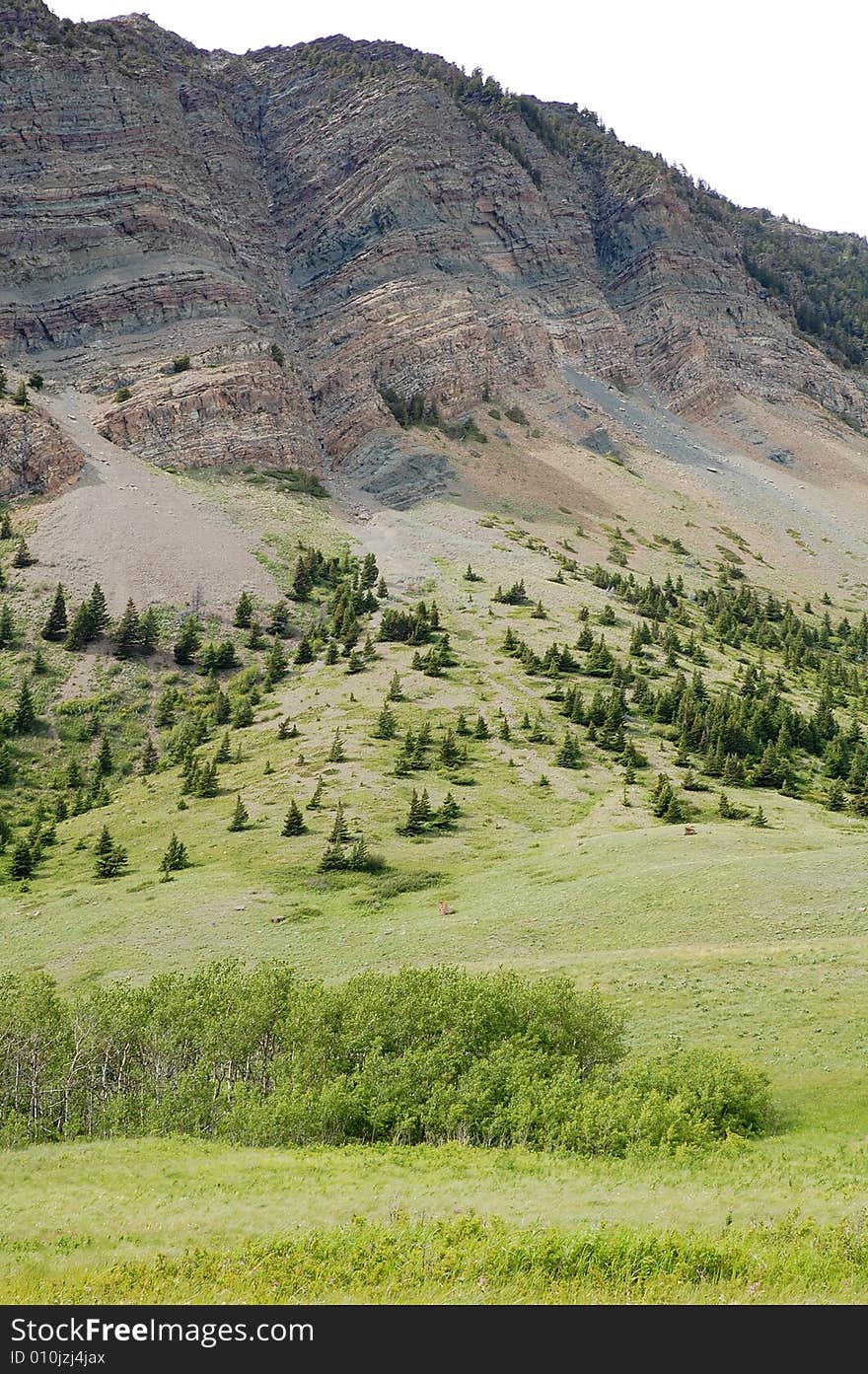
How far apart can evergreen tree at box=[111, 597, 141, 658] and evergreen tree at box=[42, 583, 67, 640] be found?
6.19 metres

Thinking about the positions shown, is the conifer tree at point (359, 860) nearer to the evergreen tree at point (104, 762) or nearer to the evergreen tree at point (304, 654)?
the evergreen tree at point (104, 762)

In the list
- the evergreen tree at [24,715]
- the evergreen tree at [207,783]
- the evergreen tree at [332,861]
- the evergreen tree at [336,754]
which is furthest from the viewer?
the evergreen tree at [24,715]

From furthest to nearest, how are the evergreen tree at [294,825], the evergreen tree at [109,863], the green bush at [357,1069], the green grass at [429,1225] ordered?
the evergreen tree at [294,825] → the evergreen tree at [109,863] → the green bush at [357,1069] → the green grass at [429,1225]

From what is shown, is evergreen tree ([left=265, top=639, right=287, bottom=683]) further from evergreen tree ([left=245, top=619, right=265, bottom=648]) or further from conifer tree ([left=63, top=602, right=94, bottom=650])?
conifer tree ([left=63, top=602, right=94, bottom=650])

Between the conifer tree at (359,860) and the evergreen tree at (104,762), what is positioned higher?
the conifer tree at (359,860)

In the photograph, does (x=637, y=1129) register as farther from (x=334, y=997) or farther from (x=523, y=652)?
(x=523, y=652)

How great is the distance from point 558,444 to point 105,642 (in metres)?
115

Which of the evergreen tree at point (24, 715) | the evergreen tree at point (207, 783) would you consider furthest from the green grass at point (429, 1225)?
the evergreen tree at point (24, 715)

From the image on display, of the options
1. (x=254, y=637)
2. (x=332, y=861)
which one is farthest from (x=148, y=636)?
(x=332, y=861)

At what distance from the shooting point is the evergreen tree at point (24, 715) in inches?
3615

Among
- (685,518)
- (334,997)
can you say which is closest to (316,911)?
(334,997)

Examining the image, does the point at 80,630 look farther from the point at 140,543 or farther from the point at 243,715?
the point at 243,715

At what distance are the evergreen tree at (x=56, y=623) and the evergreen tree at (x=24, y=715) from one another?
13.2 m

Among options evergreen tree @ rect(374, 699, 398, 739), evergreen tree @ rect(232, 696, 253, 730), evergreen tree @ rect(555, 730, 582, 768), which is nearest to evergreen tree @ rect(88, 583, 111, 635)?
evergreen tree @ rect(232, 696, 253, 730)
